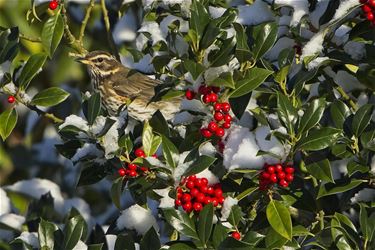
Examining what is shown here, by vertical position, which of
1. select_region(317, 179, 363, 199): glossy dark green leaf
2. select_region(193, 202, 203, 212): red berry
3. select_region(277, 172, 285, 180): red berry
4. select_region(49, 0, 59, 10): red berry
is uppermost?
select_region(49, 0, 59, 10): red berry

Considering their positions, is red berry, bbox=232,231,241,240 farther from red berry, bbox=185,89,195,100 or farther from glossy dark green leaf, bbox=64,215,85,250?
glossy dark green leaf, bbox=64,215,85,250

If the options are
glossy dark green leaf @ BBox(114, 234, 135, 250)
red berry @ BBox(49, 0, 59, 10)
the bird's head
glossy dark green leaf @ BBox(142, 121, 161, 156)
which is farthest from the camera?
the bird's head

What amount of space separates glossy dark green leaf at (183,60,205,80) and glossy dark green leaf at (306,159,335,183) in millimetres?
510

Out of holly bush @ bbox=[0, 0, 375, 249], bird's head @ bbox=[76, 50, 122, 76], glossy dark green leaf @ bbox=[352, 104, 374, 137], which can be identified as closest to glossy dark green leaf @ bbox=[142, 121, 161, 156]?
holly bush @ bbox=[0, 0, 375, 249]

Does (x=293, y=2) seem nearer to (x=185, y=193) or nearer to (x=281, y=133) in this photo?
(x=281, y=133)

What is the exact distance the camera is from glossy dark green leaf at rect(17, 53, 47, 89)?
3.46m

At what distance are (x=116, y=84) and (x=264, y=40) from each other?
2.48m

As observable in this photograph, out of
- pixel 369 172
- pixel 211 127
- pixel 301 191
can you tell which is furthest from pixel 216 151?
pixel 369 172

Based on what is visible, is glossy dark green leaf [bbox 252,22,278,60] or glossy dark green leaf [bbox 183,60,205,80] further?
glossy dark green leaf [bbox 252,22,278,60]

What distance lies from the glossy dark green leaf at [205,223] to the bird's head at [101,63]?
226 centimetres

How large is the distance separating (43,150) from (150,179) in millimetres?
2818

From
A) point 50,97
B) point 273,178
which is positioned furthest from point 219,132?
point 50,97

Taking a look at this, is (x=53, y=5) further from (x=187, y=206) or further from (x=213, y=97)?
(x=187, y=206)

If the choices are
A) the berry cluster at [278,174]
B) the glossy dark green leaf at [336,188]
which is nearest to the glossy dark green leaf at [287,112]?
the berry cluster at [278,174]
